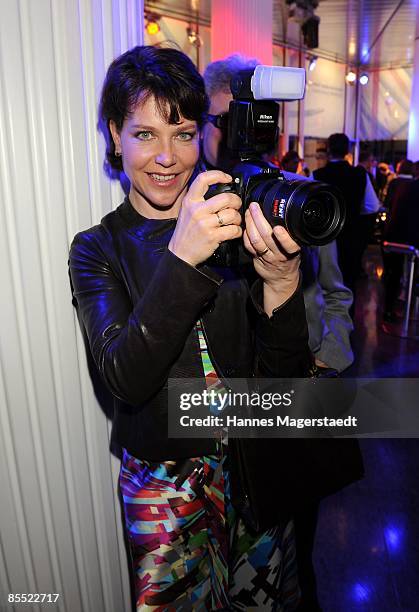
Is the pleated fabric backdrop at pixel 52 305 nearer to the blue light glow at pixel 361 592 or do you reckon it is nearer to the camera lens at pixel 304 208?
the camera lens at pixel 304 208

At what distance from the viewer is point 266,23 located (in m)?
4.47

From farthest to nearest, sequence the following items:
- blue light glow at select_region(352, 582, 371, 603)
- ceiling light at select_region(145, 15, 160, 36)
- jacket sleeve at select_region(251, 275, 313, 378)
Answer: ceiling light at select_region(145, 15, 160, 36) < blue light glow at select_region(352, 582, 371, 603) < jacket sleeve at select_region(251, 275, 313, 378)

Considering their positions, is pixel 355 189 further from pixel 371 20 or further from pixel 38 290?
pixel 371 20

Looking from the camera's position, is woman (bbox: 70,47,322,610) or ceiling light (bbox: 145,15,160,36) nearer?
woman (bbox: 70,47,322,610)

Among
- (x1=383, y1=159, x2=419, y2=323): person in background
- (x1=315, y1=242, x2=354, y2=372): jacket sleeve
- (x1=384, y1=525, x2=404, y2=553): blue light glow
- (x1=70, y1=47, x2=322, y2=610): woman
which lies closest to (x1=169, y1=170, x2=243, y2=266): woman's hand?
(x1=70, y1=47, x2=322, y2=610): woman

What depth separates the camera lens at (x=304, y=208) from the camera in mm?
793

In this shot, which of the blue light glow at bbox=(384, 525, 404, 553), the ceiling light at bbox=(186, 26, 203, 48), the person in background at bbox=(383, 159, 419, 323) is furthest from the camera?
the ceiling light at bbox=(186, 26, 203, 48)

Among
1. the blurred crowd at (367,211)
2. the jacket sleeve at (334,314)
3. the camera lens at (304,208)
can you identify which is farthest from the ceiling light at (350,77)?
the camera lens at (304,208)

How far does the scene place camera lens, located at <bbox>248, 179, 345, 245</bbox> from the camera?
0.79 meters

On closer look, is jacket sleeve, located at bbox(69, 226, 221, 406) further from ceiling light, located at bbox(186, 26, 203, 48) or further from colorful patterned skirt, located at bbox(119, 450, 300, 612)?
ceiling light, located at bbox(186, 26, 203, 48)

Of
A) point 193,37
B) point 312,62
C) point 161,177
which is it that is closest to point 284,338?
point 161,177

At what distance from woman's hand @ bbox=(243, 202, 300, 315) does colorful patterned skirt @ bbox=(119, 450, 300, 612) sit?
373mm

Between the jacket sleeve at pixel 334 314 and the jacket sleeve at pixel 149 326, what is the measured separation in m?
0.61

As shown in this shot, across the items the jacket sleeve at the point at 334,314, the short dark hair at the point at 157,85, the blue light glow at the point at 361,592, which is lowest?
the blue light glow at the point at 361,592
